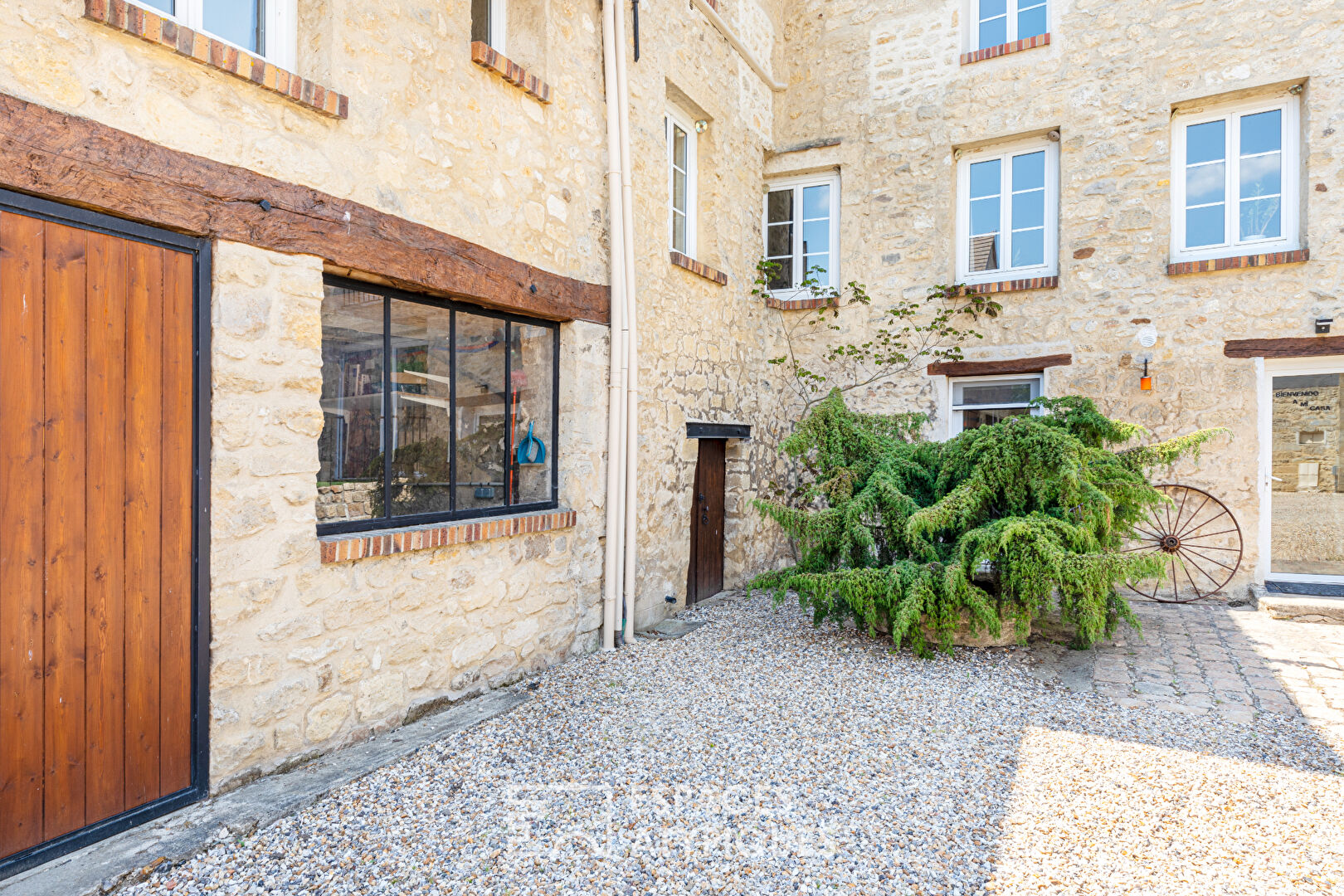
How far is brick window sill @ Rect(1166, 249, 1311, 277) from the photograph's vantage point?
5.63 meters

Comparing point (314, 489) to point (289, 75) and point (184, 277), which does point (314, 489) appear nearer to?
point (184, 277)

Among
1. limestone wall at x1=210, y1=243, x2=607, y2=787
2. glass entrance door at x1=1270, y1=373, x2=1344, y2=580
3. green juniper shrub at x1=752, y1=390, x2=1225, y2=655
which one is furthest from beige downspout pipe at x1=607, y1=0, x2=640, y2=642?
glass entrance door at x1=1270, y1=373, x2=1344, y2=580

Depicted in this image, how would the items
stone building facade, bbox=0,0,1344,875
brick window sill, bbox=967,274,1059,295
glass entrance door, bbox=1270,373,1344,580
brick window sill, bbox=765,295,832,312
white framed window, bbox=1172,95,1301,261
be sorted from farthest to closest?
1. glass entrance door, bbox=1270,373,1344,580
2. brick window sill, bbox=765,295,832,312
3. brick window sill, bbox=967,274,1059,295
4. white framed window, bbox=1172,95,1301,261
5. stone building facade, bbox=0,0,1344,875

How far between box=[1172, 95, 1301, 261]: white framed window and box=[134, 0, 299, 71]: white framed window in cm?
658

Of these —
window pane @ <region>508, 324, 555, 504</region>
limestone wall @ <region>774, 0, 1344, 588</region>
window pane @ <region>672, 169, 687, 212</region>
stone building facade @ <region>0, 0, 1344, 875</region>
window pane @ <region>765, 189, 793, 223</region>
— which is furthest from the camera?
window pane @ <region>765, 189, 793, 223</region>

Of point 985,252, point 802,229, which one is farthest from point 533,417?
point 985,252

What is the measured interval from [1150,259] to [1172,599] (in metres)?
2.86

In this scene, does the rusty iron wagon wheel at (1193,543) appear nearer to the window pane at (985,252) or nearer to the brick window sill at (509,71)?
the window pane at (985,252)

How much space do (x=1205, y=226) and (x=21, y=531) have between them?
7.79 meters

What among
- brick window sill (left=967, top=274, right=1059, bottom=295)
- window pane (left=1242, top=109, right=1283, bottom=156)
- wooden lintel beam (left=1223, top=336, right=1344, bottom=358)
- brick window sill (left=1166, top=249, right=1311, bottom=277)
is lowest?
wooden lintel beam (left=1223, top=336, right=1344, bottom=358)

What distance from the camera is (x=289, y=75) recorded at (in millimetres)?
2783

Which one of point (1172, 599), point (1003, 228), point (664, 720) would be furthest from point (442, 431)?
point (1172, 599)

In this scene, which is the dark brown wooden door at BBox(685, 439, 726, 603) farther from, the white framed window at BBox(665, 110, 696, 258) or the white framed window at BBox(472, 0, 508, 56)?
the white framed window at BBox(472, 0, 508, 56)

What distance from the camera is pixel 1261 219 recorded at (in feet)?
19.5
